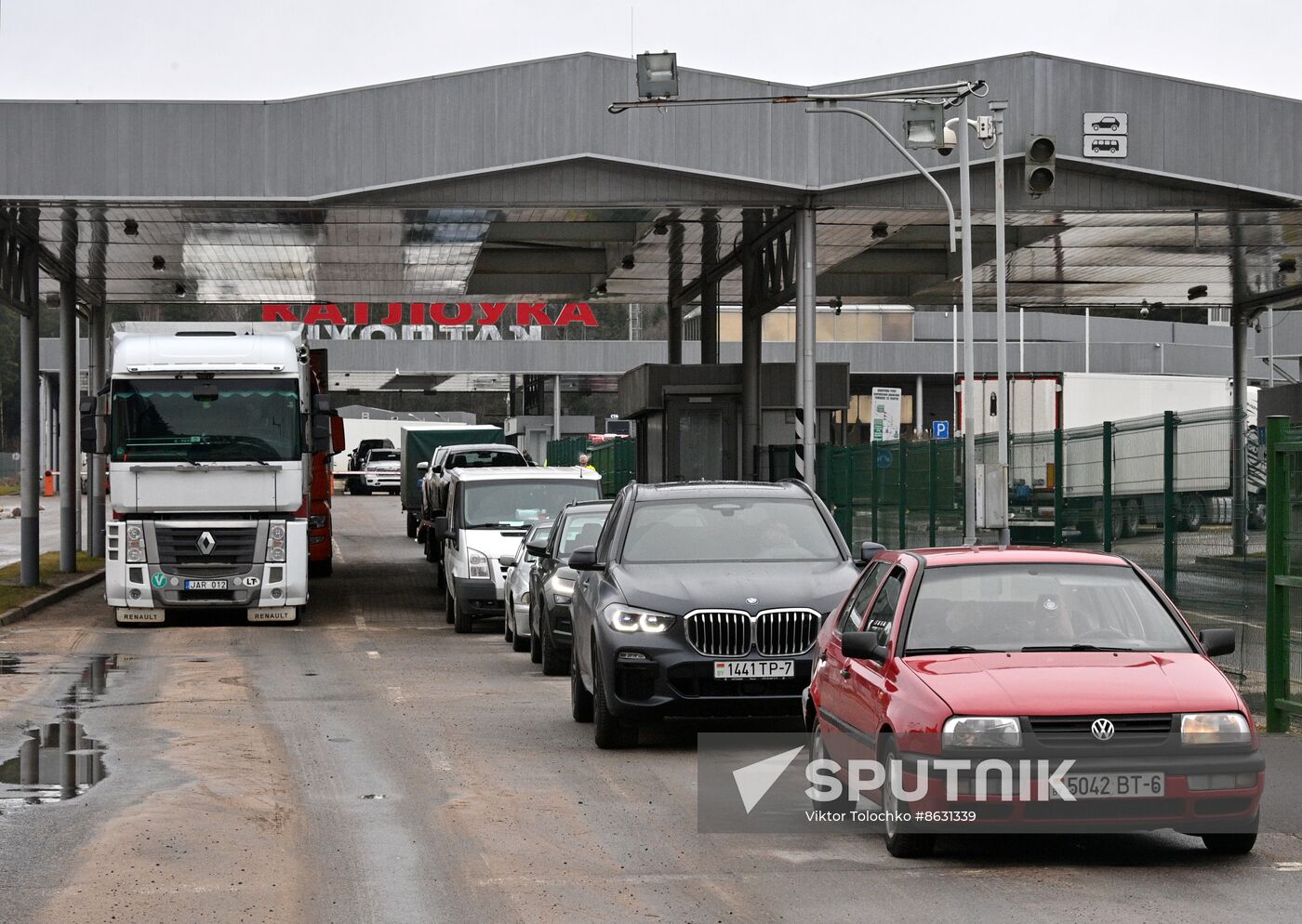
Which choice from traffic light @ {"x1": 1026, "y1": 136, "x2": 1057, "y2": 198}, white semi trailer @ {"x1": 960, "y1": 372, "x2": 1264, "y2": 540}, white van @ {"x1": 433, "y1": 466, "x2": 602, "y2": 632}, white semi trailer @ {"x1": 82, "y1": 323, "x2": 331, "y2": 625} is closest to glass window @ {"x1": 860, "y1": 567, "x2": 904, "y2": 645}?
white semi trailer @ {"x1": 960, "y1": 372, "x2": 1264, "y2": 540}

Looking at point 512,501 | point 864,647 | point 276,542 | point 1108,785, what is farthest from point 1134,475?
point 276,542

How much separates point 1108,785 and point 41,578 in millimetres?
25743

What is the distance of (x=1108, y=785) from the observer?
297 inches

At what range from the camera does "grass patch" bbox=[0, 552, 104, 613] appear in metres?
26.4

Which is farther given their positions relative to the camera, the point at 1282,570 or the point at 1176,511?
the point at 1176,511

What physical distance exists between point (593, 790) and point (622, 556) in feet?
8.96

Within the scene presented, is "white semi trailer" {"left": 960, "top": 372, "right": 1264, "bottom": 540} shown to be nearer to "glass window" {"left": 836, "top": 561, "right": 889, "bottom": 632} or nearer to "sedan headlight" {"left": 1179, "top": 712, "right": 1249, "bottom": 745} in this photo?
"glass window" {"left": 836, "top": 561, "right": 889, "bottom": 632}

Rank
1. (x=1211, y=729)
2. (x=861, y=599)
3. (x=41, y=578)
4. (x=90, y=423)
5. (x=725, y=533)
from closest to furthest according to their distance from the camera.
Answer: (x=1211, y=729)
(x=861, y=599)
(x=725, y=533)
(x=90, y=423)
(x=41, y=578)

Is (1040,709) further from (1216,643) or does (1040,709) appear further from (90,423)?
(90,423)

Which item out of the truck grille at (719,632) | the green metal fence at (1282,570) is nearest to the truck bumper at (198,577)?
the truck grille at (719,632)

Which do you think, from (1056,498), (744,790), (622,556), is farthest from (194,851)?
(1056,498)

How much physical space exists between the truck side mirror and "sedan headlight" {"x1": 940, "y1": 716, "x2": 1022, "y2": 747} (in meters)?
17.7

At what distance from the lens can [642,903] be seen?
723cm

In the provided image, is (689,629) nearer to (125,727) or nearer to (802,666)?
(802,666)
